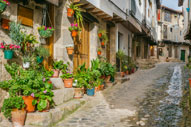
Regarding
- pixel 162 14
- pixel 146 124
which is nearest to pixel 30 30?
pixel 146 124

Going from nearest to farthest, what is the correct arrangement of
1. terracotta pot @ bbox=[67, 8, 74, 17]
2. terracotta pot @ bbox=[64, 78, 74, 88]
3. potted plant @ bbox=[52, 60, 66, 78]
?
potted plant @ bbox=[52, 60, 66, 78]
terracotta pot @ bbox=[64, 78, 74, 88]
terracotta pot @ bbox=[67, 8, 74, 17]

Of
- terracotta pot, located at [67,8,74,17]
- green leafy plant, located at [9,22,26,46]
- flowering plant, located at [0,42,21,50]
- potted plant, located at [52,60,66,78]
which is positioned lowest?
potted plant, located at [52,60,66,78]

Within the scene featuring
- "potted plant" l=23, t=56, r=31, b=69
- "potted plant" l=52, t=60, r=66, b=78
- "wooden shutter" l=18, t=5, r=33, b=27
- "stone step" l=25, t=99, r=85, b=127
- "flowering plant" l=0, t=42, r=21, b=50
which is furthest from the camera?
"potted plant" l=52, t=60, r=66, b=78

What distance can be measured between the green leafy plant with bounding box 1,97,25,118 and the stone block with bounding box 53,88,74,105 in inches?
41.5

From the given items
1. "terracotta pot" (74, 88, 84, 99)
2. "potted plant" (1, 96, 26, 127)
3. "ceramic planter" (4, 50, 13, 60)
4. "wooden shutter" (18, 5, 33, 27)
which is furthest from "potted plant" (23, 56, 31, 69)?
"terracotta pot" (74, 88, 84, 99)

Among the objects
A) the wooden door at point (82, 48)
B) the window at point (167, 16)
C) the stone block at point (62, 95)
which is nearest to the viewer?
the stone block at point (62, 95)

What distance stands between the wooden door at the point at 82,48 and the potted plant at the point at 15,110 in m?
3.74

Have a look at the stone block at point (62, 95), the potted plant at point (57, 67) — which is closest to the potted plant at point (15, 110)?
the stone block at point (62, 95)

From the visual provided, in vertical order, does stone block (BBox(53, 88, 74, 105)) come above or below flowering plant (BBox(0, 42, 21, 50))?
below

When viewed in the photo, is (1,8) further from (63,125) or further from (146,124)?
(146,124)

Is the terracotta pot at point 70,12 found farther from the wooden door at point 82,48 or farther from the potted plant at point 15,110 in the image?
the potted plant at point 15,110

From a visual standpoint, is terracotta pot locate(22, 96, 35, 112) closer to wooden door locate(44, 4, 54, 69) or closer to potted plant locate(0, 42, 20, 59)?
potted plant locate(0, 42, 20, 59)

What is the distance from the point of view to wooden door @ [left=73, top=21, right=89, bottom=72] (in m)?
7.69

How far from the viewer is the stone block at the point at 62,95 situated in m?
4.95
